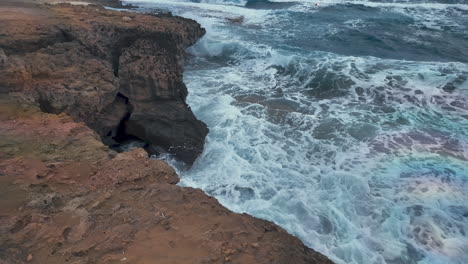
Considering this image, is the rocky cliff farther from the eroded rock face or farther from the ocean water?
the ocean water

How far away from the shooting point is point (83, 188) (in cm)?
369

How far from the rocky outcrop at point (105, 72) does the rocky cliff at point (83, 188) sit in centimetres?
3

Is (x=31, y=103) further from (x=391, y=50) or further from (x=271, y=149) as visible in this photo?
(x=391, y=50)

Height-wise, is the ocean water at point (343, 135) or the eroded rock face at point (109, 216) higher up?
the eroded rock face at point (109, 216)

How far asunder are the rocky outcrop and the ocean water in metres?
1.24

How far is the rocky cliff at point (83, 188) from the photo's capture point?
3.08 metres

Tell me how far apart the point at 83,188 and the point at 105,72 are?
11.8ft

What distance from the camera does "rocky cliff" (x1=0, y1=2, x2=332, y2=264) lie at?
3.08 m

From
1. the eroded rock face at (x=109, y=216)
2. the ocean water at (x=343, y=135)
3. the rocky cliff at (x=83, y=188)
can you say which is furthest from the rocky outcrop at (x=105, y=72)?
the eroded rock face at (x=109, y=216)

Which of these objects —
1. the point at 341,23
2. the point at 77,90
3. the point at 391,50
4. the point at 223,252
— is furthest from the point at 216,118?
the point at 341,23

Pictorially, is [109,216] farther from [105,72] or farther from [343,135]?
[343,135]

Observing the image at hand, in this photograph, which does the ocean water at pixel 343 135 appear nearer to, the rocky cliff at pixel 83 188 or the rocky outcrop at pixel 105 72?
the rocky outcrop at pixel 105 72

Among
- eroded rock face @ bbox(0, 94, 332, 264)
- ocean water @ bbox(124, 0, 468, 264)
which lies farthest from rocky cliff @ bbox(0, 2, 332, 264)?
ocean water @ bbox(124, 0, 468, 264)

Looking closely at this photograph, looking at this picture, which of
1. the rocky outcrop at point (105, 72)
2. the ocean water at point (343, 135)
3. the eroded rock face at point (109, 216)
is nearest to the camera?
Result: the eroded rock face at point (109, 216)
